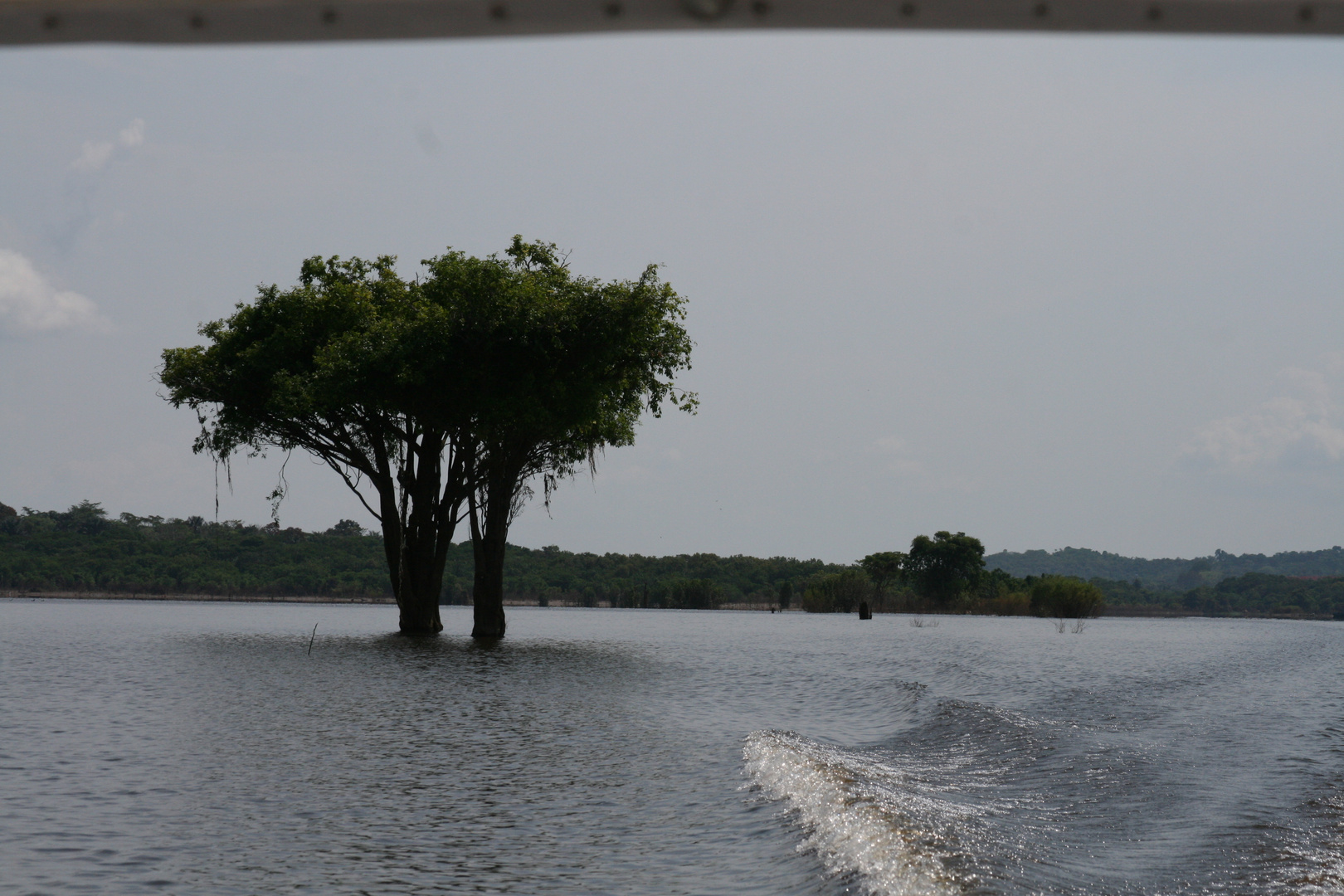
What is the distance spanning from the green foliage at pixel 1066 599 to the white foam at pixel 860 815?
84526 mm

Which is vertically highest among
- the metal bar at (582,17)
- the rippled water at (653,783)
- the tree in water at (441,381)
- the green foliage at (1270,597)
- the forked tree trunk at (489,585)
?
the tree in water at (441,381)

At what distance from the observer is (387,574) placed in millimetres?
119062

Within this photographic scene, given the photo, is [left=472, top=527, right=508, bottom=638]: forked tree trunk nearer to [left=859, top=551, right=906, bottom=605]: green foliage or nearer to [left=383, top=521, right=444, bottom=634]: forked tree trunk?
[left=383, top=521, right=444, bottom=634]: forked tree trunk

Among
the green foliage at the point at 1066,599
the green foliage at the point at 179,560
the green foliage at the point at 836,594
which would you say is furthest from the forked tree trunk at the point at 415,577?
the green foliage at the point at 179,560

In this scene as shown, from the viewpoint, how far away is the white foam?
769 cm

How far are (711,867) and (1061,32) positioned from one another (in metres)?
6.71

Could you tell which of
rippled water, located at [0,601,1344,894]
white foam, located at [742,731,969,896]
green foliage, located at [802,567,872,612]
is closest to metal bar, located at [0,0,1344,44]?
rippled water, located at [0,601,1344,894]

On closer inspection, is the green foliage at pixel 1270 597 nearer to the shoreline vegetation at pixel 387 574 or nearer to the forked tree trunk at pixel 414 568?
the shoreline vegetation at pixel 387 574

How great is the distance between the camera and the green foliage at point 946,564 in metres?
115

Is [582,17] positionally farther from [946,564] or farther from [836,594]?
[946,564]

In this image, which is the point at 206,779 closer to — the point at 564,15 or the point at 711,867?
the point at 711,867

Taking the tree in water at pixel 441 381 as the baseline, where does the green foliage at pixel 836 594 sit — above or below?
below

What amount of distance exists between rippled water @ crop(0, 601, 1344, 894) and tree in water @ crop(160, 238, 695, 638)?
1155 centimetres

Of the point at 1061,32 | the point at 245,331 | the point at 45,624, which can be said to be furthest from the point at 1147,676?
the point at 45,624
